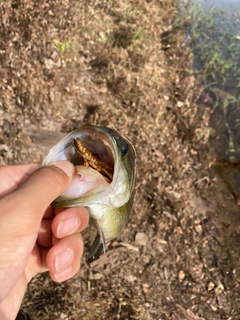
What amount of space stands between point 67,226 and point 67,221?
4 cm

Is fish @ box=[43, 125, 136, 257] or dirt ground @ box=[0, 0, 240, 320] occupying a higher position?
fish @ box=[43, 125, 136, 257]

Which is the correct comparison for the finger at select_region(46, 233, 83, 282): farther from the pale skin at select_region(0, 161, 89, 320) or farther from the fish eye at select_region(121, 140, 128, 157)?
the fish eye at select_region(121, 140, 128, 157)

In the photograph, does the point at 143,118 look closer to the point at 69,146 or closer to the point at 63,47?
the point at 63,47

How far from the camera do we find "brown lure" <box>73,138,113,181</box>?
2056 mm

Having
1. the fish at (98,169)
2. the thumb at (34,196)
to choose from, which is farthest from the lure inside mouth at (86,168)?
the thumb at (34,196)

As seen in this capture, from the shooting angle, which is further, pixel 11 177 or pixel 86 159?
pixel 11 177

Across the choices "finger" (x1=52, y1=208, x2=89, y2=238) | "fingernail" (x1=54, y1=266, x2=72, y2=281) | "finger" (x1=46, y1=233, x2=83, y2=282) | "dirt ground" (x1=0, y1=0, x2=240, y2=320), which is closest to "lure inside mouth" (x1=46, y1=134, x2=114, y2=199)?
"finger" (x1=52, y1=208, x2=89, y2=238)

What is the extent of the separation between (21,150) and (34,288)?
1.57 meters

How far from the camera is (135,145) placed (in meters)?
5.26

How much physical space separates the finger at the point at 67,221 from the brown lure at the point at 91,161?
1.45 ft

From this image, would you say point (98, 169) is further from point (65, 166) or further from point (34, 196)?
point (34, 196)

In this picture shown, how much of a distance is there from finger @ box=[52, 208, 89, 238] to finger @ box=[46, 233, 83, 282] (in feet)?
0.30

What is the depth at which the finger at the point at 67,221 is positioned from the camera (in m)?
2.55

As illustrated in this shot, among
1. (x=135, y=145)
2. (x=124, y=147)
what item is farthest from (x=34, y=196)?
(x=135, y=145)
